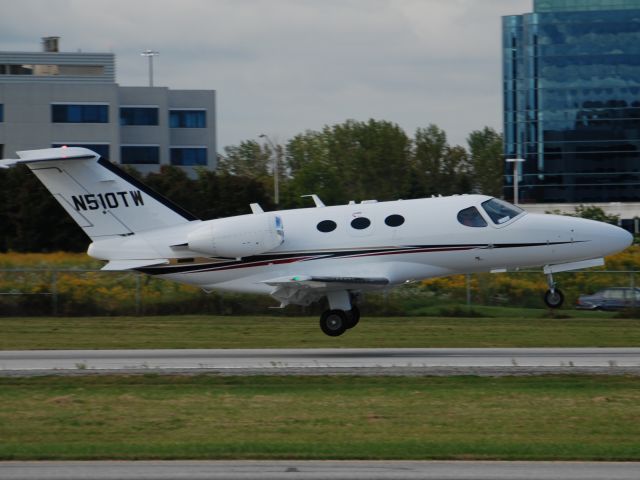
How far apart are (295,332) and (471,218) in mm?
7469

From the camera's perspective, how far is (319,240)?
26.5 m

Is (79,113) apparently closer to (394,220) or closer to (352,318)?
(352,318)

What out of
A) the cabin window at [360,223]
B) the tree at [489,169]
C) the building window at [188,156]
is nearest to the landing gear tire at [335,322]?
the cabin window at [360,223]

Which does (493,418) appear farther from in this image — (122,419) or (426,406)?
(122,419)

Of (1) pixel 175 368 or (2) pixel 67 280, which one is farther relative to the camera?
(2) pixel 67 280

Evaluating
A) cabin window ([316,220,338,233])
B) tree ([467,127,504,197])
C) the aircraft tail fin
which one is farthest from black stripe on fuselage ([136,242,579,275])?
tree ([467,127,504,197])

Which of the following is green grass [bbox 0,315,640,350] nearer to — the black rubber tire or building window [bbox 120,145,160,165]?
the black rubber tire

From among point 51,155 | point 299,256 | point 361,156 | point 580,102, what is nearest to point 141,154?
point 361,156

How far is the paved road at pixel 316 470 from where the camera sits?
1235 cm

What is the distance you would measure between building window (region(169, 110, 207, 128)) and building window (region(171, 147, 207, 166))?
2.01 meters

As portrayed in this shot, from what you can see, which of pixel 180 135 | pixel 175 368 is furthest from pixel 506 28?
pixel 175 368

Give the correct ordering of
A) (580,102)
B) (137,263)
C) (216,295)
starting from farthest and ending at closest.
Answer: (580,102), (216,295), (137,263)

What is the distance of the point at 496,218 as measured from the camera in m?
26.6

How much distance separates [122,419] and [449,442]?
5022 millimetres
